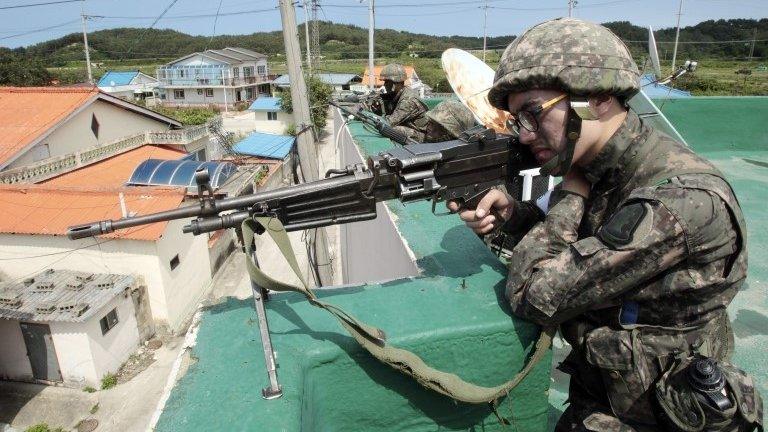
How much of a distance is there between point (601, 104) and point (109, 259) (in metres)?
14.0

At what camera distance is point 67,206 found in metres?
13.5

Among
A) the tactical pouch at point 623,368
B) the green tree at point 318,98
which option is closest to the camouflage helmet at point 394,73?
the tactical pouch at point 623,368

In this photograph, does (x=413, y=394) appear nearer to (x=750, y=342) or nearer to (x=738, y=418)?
(x=738, y=418)

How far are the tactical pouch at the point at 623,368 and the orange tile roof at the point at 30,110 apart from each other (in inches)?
798

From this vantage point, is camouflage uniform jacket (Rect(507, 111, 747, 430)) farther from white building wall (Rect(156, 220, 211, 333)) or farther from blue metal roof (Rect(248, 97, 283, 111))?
blue metal roof (Rect(248, 97, 283, 111))

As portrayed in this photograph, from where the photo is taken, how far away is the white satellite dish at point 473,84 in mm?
4953

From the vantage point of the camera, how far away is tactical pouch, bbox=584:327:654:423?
1.67m

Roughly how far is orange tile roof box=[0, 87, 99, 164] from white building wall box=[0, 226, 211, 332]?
17.0ft

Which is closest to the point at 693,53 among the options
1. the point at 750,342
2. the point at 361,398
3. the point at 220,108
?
the point at 750,342

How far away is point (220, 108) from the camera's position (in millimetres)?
58938

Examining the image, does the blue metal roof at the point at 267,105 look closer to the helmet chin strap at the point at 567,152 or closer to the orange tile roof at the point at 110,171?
the orange tile roof at the point at 110,171

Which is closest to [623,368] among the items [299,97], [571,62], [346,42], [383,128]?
[571,62]

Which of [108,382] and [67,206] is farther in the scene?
[67,206]

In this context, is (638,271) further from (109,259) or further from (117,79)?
(117,79)
